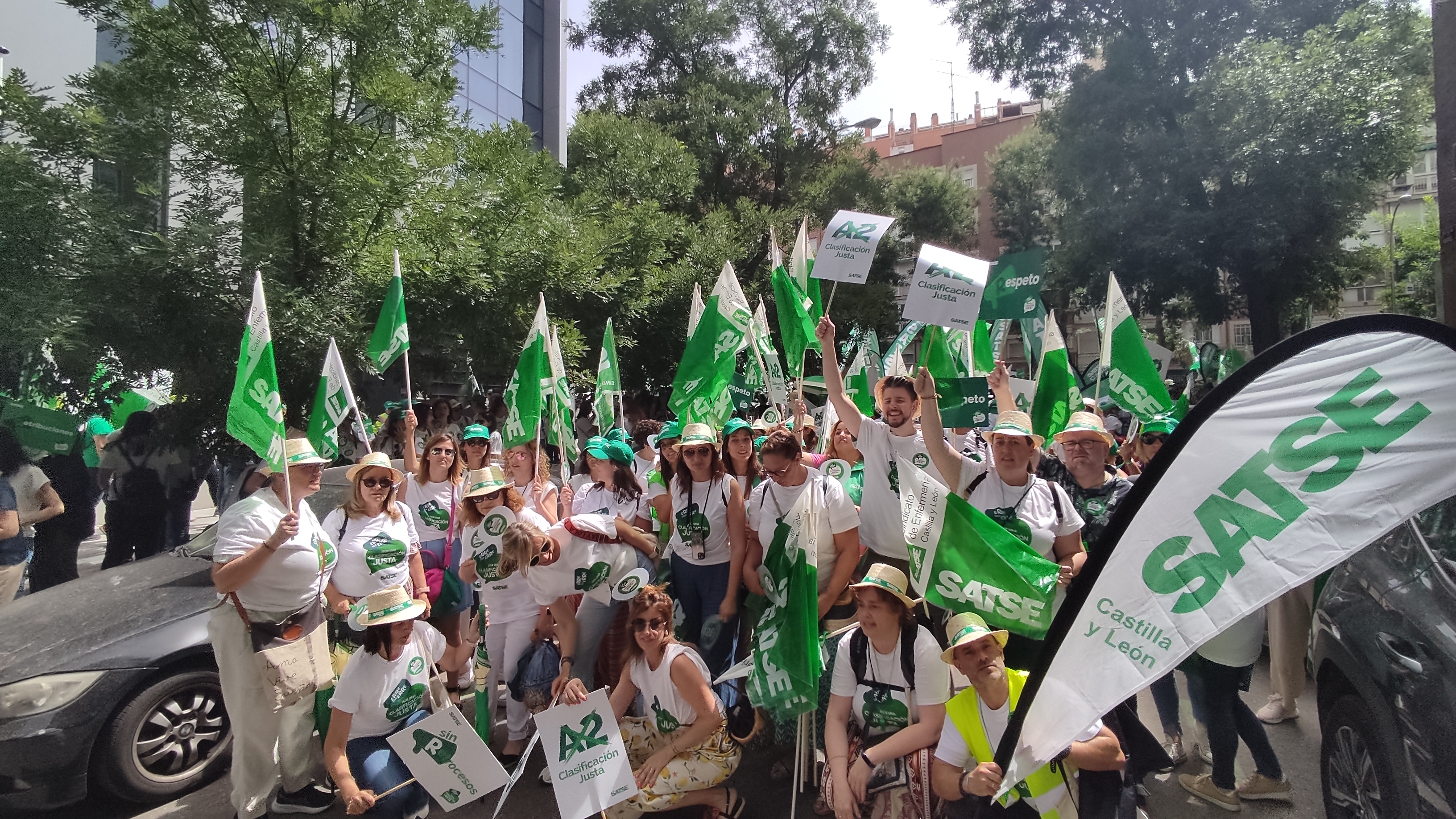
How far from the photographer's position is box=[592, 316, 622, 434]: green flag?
7586 millimetres

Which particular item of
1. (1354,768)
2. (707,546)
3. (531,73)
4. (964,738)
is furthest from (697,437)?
(531,73)

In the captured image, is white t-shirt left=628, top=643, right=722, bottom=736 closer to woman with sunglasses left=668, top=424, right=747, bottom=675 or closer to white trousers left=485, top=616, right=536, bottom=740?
woman with sunglasses left=668, top=424, right=747, bottom=675

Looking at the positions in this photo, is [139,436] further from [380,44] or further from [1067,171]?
[1067,171]

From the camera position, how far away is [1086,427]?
432 centimetres

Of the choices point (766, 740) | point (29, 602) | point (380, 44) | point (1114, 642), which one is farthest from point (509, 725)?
point (380, 44)

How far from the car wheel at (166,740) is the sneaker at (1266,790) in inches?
190

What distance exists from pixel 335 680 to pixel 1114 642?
3.79 meters

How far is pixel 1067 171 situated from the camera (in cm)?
1994

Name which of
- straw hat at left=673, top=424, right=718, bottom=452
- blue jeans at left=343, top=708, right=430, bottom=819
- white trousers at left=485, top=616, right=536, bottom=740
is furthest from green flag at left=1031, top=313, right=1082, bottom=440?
blue jeans at left=343, top=708, right=430, bottom=819

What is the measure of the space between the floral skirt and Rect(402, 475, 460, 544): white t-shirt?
2.19 m

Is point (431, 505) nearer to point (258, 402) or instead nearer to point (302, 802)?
point (258, 402)

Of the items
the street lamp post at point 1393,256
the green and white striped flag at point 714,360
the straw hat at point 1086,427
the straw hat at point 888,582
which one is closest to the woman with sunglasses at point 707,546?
Answer: the straw hat at point 888,582

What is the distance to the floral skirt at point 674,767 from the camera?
3857mm

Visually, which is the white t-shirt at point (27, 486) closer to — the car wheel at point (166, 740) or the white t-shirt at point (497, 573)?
the car wheel at point (166, 740)
